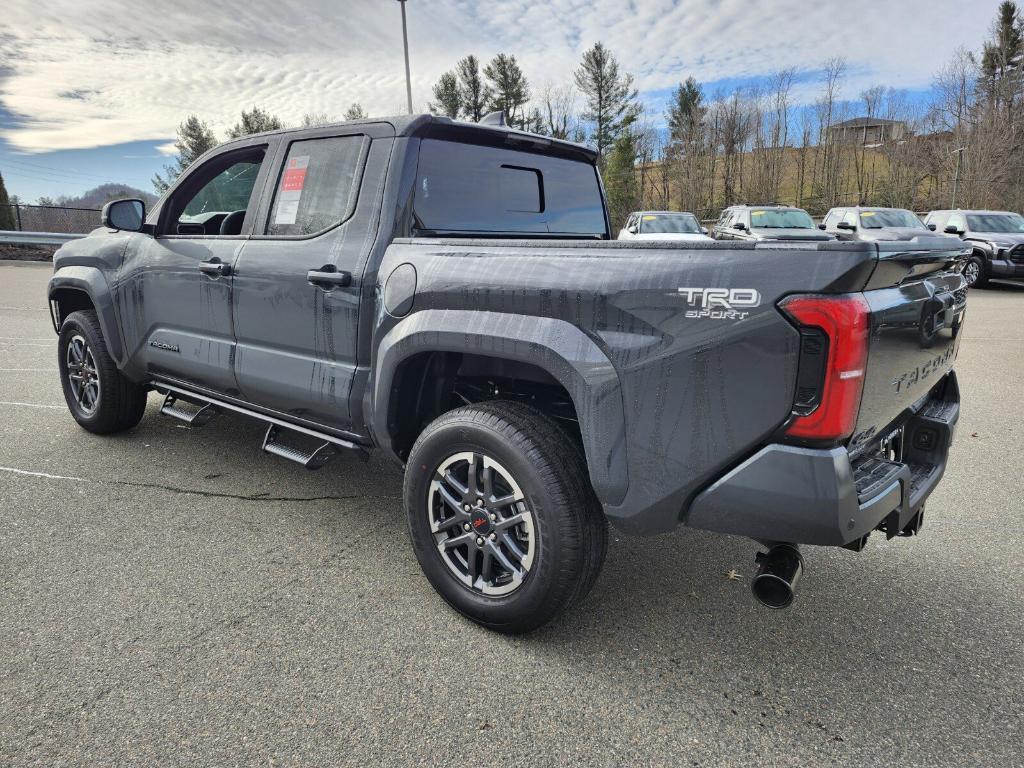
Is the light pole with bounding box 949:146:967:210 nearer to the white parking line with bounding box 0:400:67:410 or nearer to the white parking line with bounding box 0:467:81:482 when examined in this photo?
the white parking line with bounding box 0:400:67:410

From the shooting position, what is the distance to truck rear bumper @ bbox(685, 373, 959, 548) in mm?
1951

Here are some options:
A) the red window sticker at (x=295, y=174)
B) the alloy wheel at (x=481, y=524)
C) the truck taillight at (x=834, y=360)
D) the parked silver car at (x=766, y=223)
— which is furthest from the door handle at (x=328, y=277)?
the parked silver car at (x=766, y=223)

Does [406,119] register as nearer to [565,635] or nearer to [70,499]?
[565,635]

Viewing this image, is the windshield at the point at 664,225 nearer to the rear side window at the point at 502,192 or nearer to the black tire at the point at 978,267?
the black tire at the point at 978,267

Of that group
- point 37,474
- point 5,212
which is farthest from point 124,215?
point 5,212

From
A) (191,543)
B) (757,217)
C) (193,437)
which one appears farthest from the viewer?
(757,217)

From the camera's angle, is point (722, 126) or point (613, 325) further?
point (722, 126)

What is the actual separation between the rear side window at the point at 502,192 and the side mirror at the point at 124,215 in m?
2.08

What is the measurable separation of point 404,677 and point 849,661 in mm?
1574

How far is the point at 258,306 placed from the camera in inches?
137

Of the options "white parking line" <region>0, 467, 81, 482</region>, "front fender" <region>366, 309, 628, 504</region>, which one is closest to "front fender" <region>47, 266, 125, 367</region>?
"white parking line" <region>0, 467, 81, 482</region>

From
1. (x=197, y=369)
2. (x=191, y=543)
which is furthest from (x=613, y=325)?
(x=197, y=369)

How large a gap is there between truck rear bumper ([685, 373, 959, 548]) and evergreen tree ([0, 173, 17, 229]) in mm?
30002

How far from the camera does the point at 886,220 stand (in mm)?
18000
